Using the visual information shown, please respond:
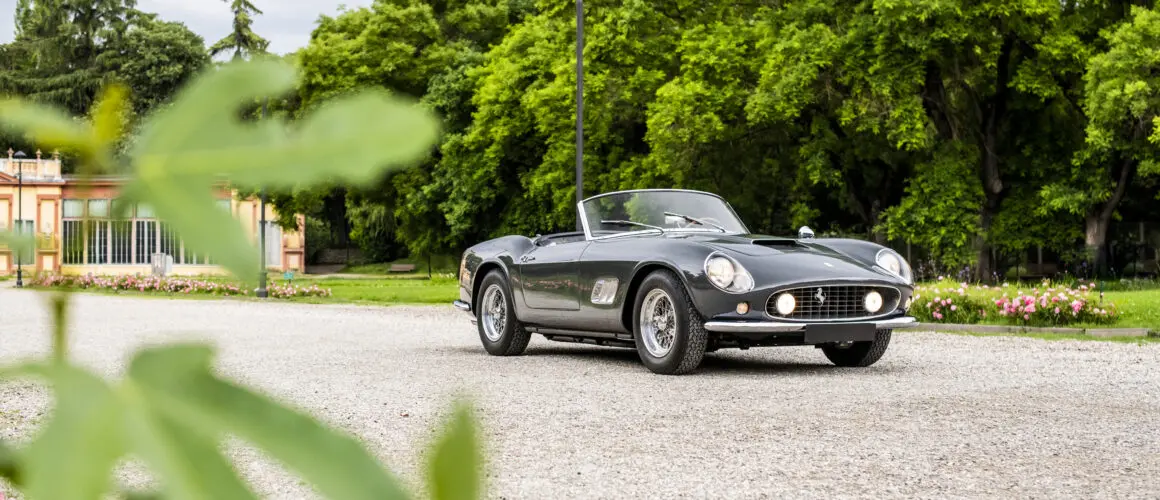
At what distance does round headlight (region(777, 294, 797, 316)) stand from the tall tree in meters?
8.03

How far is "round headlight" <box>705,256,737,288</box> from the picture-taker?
8.38 m

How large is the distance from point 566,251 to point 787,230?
25031 mm

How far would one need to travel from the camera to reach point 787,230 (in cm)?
3416

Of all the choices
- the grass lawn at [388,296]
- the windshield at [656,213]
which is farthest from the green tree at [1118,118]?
the windshield at [656,213]

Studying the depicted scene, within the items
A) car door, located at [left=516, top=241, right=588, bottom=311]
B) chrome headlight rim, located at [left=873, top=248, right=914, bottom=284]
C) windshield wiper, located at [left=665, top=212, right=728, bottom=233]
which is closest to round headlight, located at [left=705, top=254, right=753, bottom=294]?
chrome headlight rim, located at [left=873, top=248, right=914, bottom=284]

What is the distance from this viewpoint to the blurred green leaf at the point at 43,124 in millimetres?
357

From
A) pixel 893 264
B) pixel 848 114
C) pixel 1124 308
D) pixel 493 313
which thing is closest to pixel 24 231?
pixel 893 264

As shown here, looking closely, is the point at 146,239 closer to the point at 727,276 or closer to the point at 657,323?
the point at 727,276

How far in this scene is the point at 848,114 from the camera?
26016 mm

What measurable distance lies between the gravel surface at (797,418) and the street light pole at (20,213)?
3.8 inches

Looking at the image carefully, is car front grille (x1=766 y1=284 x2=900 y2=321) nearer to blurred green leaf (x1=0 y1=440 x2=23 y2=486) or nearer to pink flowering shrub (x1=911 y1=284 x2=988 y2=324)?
pink flowering shrub (x1=911 y1=284 x2=988 y2=324)

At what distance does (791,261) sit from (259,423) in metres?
8.41

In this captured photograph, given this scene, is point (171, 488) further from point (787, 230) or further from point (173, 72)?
point (787, 230)

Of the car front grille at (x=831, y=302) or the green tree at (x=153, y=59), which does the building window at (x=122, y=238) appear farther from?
the car front grille at (x=831, y=302)
